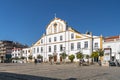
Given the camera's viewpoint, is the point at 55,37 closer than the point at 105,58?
No

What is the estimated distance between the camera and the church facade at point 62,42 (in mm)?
57656

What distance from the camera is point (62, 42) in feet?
218

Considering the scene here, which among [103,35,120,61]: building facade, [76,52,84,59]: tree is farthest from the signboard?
[76,52,84,59]: tree

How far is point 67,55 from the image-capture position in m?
63.0

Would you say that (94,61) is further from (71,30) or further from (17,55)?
(17,55)

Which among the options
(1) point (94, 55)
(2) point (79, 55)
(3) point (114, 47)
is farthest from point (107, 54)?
(2) point (79, 55)

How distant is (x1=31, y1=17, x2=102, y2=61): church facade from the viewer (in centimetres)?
5766

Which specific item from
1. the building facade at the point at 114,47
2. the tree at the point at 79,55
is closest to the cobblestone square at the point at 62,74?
the building facade at the point at 114,47

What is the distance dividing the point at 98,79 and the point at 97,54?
37.1 meters

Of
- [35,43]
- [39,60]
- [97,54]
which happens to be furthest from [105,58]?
[35,43]

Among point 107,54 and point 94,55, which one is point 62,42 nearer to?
point 94,55

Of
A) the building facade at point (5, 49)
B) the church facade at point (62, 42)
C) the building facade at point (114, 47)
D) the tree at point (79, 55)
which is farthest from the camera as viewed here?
the building facade at point (5, 49)

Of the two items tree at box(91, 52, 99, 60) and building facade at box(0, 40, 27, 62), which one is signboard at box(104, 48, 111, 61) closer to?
tree at box(91, 52, 99, 60)

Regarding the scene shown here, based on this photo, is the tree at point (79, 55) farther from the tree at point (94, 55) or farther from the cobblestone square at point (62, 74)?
the cobblestone square at point (62, 74)
